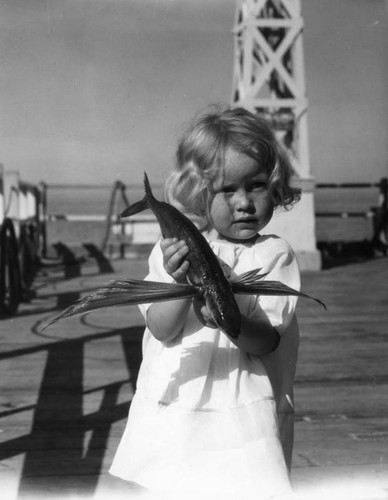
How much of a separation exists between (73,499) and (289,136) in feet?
24.0

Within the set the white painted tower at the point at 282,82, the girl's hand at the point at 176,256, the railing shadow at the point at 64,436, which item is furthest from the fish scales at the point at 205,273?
the white painted tower at the point at 282,82

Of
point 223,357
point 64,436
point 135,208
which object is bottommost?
point 64,436

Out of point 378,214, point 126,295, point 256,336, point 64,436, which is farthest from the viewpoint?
point 378,214

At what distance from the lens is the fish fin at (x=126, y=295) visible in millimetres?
1528

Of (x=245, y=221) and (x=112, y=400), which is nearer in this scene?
(x=245, y=221)

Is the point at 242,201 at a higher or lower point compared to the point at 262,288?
higher

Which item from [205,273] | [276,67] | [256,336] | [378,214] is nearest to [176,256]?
[205,273]

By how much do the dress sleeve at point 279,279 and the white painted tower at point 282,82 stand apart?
7.05 m

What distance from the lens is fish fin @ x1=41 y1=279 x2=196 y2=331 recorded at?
5.01ft

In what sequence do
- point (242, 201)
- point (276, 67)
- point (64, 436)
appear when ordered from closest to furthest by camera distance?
point (242, 201)
point (64, 436)
point (276, 67)

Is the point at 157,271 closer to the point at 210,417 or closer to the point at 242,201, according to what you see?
the point at 242,201

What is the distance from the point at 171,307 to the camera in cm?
181

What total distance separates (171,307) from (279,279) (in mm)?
287

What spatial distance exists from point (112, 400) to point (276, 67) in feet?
19.2
